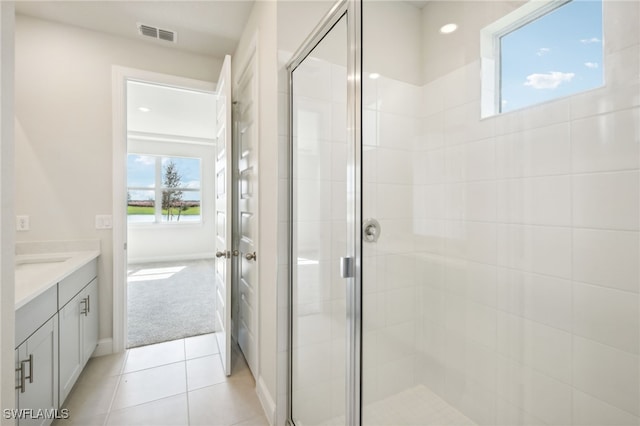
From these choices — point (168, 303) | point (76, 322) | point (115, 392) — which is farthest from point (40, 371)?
point (168, 303)

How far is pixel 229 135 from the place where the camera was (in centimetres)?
211

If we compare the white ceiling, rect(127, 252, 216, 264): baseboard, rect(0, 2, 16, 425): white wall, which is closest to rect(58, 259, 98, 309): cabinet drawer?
rect(0, 2, 16, 425): white wall

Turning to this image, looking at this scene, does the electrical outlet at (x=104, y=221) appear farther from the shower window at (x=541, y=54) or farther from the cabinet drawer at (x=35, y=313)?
the shower window at (x=541, y=54)

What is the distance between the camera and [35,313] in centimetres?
133

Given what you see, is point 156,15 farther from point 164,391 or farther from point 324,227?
point 164,391

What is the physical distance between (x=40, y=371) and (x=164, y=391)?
0.75 meters

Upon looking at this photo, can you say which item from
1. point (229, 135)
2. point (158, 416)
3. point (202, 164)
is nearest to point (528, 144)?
point (229, 135)

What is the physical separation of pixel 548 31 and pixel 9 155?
77.7 inches

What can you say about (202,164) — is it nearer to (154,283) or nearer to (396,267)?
(154,283)

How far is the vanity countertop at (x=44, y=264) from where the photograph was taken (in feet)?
4.32

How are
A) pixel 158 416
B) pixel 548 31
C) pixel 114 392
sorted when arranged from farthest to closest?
pixel 114 392 → pixel 158 416 → pixel 548 31

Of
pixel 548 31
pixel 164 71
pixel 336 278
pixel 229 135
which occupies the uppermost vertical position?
pixel 164 71

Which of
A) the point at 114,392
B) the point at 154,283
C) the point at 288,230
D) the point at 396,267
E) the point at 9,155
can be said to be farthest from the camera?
the point at 154,283

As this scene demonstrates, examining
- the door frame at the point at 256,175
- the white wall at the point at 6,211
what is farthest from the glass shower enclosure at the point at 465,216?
the white wall at the point at 6,211
